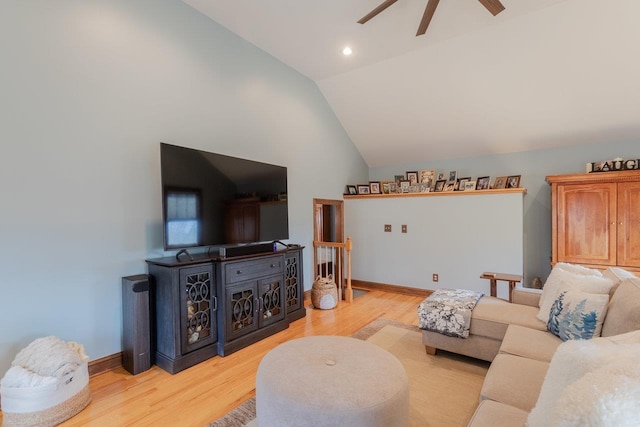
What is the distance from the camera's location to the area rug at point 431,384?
78.4 inches

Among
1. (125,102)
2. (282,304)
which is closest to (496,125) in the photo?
(282,304)

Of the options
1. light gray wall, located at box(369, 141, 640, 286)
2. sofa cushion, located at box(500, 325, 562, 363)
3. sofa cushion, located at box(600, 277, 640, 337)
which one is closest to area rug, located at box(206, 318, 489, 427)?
sofa cushion, located at box(500, 325, 562, 363)

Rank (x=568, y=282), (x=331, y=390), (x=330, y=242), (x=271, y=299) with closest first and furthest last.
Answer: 1. (x=331, y=390)
2. (x=568, y=282)
3. (x=271, y=299)
4. (x=330, y=242)

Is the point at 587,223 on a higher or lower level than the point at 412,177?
lower

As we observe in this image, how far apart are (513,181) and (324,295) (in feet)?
11.5

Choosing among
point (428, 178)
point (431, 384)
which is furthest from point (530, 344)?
point (428, 178)

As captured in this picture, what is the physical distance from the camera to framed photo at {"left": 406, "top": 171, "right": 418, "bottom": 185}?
18.0 feet

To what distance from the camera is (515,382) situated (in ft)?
5.22

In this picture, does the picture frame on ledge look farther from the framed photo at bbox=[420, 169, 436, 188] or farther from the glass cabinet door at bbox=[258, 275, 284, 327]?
the glass cabinet door at bbox=[258, 275, 284, 327]

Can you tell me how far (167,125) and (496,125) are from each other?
458 centimetres

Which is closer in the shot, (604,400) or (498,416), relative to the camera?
(604,400)

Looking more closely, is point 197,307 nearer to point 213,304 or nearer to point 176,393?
point 213,304

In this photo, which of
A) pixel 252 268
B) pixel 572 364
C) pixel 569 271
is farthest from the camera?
pixel 252 268

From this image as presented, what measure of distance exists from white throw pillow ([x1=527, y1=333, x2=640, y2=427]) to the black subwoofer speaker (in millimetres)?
2731
